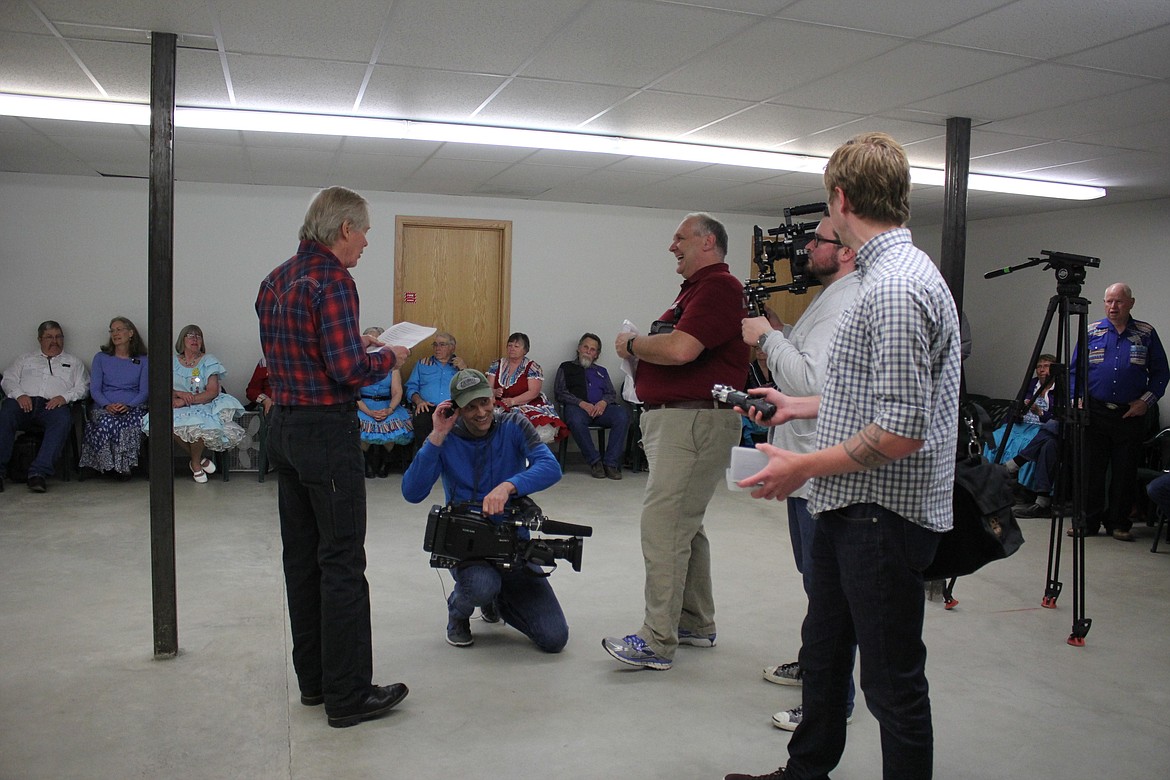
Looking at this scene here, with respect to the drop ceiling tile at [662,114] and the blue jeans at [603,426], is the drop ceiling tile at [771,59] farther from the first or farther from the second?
the blue jeans at [603,426]

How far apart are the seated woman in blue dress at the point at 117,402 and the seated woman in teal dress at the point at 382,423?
5.20 ft

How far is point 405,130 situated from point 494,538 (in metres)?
3.10

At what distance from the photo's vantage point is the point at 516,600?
3.36 metres

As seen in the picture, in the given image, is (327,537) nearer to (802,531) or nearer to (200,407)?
(802,531)

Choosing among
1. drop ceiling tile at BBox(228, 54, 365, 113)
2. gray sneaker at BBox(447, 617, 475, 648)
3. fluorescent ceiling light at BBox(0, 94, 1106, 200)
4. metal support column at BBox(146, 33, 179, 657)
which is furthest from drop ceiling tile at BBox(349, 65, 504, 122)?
gray sneaker at BBox(447, 617, 475, 648)

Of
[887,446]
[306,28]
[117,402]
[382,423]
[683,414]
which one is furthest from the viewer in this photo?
[382,423]

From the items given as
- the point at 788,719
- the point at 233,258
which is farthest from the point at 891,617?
the point at 233,258

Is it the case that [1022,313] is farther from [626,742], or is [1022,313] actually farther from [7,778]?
[7,778]

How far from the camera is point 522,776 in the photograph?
243cm

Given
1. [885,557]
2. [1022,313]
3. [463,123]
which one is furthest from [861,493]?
[1022,313]

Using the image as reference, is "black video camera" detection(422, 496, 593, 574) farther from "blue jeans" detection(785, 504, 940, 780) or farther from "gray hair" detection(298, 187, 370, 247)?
"blue jeans" detection(785, 504, 940, 780)

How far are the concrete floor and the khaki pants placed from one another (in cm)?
24

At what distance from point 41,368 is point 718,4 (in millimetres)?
5783

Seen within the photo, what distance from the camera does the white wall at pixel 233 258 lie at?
23.2ft
